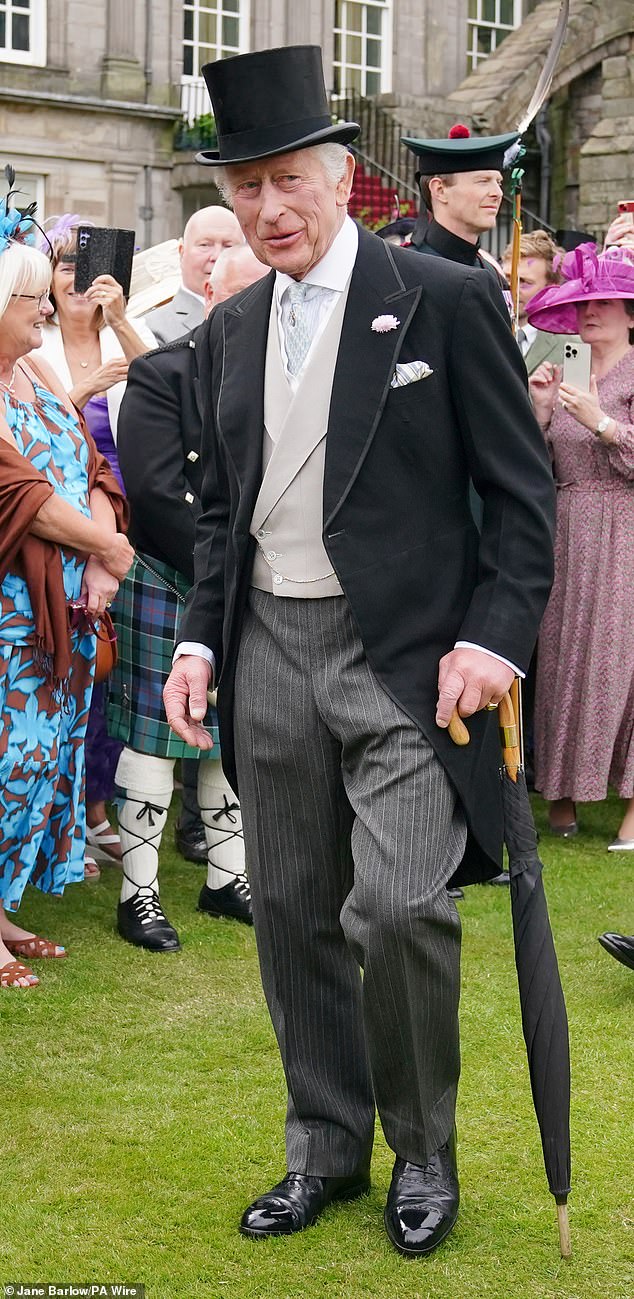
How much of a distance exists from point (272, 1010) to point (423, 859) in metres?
0.61

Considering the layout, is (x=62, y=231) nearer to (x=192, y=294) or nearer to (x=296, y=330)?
(x=192, y=294)

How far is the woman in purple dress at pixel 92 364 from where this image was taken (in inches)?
247

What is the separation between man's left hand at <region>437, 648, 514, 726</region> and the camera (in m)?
3.08

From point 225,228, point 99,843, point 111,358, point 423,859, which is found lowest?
point 99,843

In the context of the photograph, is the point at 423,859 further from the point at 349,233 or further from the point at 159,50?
the point at 159,50

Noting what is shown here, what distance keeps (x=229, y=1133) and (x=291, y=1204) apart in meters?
0.54

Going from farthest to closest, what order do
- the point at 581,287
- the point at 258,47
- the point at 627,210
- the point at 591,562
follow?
the point at 258,47 → the point at 627,210 → the point at 591,562 → the point at 581,287

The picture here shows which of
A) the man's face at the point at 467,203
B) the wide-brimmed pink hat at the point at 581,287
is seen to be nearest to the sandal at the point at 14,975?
the man's face at the point at 467,203

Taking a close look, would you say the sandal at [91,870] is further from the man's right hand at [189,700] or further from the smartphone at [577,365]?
the man's right hand at [189,700]

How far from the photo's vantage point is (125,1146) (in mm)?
3889

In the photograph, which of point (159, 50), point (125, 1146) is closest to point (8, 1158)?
point (125, 1146)

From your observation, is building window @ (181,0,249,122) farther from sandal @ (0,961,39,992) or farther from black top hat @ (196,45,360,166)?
black top hat @ (196,45,360,166)

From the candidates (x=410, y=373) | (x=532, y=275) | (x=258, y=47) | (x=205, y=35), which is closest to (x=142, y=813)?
(x=410, y=373)

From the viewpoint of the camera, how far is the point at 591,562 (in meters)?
6.92
